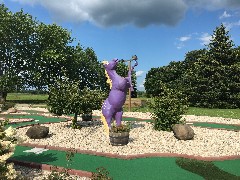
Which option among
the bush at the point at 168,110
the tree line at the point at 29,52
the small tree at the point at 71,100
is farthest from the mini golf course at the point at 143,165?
A: the tree line at the point at 29,52

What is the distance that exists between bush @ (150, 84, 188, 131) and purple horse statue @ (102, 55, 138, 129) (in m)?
3.39

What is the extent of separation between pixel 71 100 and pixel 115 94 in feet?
10.6

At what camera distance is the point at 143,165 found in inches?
412

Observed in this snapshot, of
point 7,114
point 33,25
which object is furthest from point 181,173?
point 33,25

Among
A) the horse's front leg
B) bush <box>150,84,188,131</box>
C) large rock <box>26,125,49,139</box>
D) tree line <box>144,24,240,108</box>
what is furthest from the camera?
tree line <box>144,24,240,108</box>

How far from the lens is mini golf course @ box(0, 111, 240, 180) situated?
30.8 feet

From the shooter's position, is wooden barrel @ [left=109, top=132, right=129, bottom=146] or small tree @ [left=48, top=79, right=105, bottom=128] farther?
small tree @ [left=48, top=79, right=105, bottom=128]

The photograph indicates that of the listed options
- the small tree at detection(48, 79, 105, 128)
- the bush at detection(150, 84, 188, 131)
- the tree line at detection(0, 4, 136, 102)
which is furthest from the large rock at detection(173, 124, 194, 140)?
the tree line at detection(0, 4, 136, 102)

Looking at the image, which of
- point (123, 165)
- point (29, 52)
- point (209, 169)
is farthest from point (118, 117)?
point (29, 52)

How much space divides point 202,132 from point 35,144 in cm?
1003

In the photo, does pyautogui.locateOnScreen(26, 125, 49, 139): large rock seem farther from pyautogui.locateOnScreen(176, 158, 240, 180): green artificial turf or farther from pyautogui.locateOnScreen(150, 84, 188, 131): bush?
pyautogui.locateOnScreen(176, 158, 240, 180): green artificial turf

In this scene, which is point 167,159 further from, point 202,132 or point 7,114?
point 7,114

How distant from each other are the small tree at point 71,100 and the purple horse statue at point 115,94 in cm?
238

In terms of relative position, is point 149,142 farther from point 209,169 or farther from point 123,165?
point 209,169
